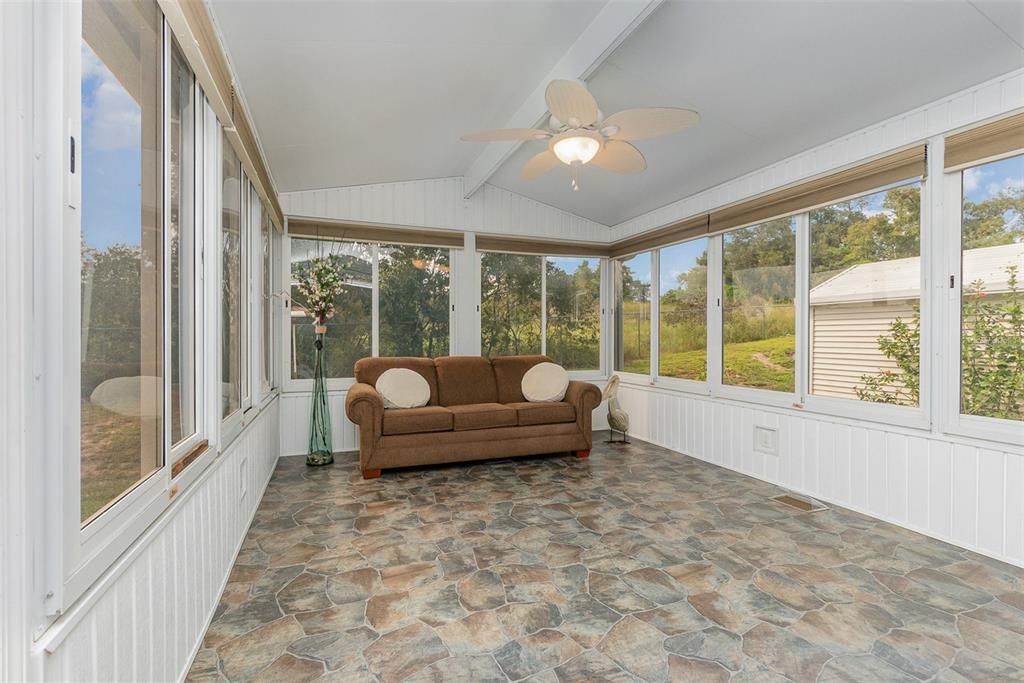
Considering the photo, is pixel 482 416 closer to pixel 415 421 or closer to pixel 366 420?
pixel 415 421

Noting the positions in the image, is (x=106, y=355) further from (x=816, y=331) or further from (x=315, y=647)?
(x=816, y=331)

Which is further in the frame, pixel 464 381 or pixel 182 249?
pixel 464 381

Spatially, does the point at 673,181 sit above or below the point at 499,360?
above

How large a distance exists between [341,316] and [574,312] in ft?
9.09

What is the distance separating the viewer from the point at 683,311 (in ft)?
17.0

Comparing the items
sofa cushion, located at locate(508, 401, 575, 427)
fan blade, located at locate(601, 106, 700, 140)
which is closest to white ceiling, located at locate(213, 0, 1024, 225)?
fan blade, located at locate(601, 106, 700, 140)

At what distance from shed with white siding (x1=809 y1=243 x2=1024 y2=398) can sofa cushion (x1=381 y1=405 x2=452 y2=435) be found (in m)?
2.99

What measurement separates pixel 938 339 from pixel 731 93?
1954mm

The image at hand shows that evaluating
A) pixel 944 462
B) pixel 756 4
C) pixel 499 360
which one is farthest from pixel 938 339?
pixel 499 360

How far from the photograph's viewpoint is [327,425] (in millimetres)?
4668

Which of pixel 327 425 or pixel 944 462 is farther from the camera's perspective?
pixel 327 425

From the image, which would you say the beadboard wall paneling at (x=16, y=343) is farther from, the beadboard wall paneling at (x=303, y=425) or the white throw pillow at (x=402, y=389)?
the beadboard wall paneling at (x=303, y=425)

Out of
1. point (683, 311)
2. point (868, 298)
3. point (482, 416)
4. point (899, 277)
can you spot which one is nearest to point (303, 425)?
point (482, 416)

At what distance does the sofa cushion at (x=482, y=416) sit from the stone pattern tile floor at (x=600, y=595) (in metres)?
0.88
